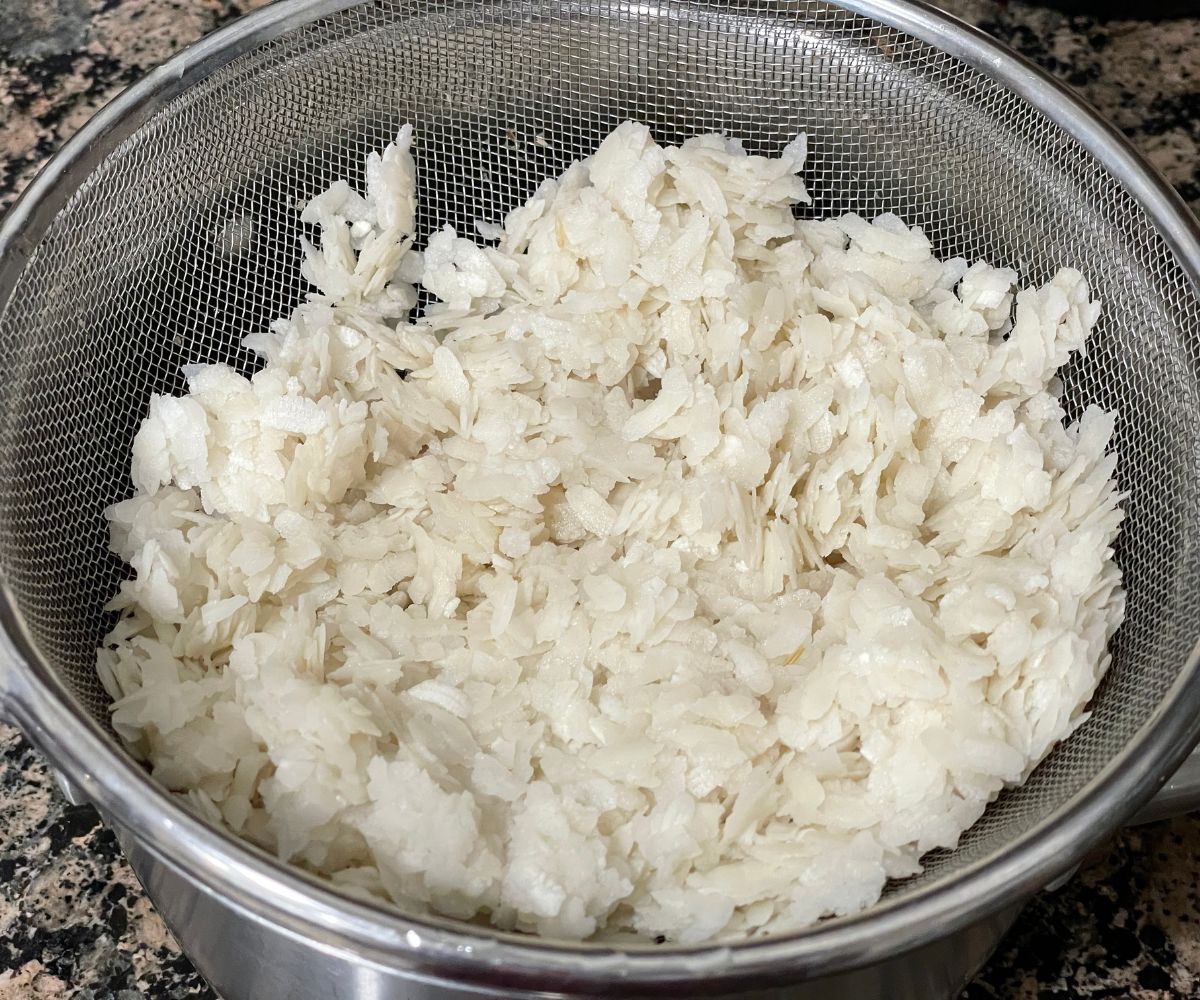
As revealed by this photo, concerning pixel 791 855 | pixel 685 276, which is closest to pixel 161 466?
pixel 685 276

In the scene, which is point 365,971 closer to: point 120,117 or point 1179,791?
point 1179,791

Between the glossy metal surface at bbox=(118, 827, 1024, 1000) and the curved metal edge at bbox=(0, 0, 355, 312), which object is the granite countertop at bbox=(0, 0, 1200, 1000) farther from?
the curved metal edge at bbox=(0, 0, 355, 312)

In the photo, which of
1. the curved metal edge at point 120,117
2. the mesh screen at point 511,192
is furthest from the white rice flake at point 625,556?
the curved metal edge at point 120,117

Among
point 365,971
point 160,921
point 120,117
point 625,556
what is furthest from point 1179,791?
point 120,117

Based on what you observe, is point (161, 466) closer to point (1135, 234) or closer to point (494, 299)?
point (494, 299)

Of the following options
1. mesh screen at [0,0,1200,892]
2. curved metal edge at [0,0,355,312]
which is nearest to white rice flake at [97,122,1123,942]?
mesh screen at [0,0,1200,892]

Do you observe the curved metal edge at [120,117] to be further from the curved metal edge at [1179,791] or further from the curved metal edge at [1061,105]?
the curved metal edge at [1179,791]

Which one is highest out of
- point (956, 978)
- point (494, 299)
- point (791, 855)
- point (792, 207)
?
point (792, 207)
